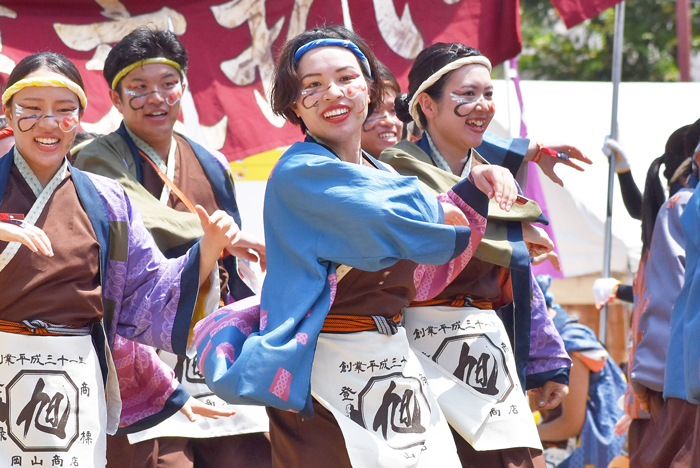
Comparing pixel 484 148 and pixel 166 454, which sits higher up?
pixel 484 148

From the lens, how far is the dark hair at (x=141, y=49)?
12.8ft

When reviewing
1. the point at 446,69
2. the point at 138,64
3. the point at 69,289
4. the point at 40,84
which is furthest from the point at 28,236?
the point at 446,69

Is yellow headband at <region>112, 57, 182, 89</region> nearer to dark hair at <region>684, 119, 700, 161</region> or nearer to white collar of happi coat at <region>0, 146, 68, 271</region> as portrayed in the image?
white collar of happi coat at <region>0, 146, 68, 271</region>

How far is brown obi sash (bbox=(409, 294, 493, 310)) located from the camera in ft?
10.6

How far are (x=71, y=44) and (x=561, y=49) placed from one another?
41.7ft

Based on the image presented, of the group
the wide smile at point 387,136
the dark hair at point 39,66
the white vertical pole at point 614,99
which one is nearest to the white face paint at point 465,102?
the wide smile at point 387,136

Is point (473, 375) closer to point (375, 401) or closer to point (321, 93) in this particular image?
point (375, 401)

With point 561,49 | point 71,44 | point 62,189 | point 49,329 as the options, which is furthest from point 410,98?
point 561,49

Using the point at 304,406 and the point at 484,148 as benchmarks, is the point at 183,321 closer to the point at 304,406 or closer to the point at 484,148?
the point at 304,406

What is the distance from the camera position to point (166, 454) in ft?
12.4

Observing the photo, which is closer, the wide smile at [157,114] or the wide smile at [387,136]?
the wide smile at [157,114]

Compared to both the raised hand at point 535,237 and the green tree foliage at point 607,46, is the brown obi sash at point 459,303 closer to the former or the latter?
the raised hand at point 535,237

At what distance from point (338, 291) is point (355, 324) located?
0.10 metres

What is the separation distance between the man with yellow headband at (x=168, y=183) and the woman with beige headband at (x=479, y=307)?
78 centimetres
